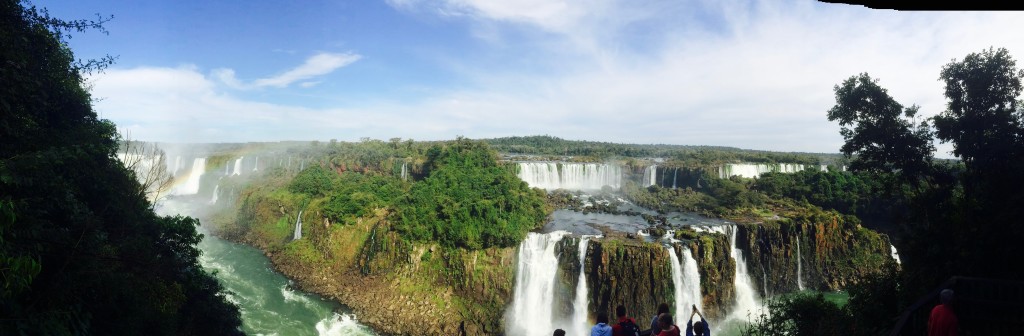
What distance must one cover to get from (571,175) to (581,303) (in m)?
23.7

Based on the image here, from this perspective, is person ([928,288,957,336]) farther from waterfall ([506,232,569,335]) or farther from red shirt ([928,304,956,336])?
waterfall ([506,232,569,335])

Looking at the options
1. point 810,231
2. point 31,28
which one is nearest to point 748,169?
point 810,231

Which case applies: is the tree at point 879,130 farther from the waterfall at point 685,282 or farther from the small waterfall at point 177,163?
the small waterfall at point 177,163

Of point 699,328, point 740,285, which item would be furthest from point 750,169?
point 699,328

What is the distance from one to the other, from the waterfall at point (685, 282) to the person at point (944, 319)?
16447 millimetres

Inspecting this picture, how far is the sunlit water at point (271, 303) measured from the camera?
64.6 feet

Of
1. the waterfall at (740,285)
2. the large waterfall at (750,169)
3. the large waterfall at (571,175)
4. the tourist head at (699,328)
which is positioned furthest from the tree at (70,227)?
the large waterfall at (750,169)

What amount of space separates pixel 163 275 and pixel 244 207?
994 inches

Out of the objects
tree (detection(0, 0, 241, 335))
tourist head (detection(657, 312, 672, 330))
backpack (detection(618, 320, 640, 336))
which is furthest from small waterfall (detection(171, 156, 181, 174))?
tourist head (detection(657, 312, 672, 330))

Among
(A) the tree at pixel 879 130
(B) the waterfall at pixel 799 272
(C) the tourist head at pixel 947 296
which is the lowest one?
(B) the waterfall at pixel 799 272

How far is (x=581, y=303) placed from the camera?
21422 millimetres

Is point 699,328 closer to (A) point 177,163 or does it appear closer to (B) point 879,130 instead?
(B) point 879,130

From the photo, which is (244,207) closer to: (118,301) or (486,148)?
(486,148)

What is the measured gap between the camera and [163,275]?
12.9 metres
